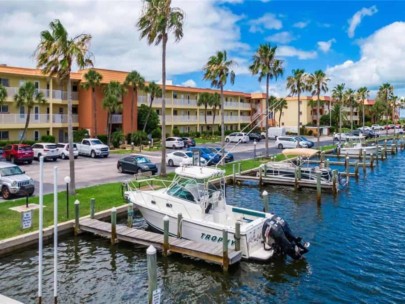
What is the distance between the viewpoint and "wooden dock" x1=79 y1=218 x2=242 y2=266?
1523 cm

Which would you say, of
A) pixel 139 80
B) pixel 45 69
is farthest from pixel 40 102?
pixel 45 69

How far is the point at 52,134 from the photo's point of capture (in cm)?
5341

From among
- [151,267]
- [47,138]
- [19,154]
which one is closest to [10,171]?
[19,154]

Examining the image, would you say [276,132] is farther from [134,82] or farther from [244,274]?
[244,274]

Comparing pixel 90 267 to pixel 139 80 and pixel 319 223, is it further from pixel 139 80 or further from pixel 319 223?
pixel 139 80

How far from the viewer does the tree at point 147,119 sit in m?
62.7

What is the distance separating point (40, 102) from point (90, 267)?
37.9 m

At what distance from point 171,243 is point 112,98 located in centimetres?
3982

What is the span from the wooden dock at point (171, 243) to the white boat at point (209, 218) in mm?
734

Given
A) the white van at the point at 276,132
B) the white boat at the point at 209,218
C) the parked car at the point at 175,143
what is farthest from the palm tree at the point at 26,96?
the white van at the point at 276,132

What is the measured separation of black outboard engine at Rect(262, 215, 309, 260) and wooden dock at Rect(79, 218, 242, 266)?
1.50 metres

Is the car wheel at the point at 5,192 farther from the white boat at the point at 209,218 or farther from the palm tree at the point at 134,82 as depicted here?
the palm tree at the point at 134,82

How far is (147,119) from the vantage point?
61969 mm

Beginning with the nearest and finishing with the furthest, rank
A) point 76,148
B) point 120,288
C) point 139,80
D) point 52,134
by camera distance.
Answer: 1. point 120,288
2. point 76,148
3. point 52,134
4. point 139,80
